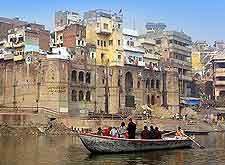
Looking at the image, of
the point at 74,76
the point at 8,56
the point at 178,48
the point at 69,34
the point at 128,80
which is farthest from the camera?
the point at 178,48

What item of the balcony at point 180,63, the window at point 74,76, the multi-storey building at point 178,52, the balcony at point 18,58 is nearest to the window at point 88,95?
the window at point 74,76

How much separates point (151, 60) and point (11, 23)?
87.5ft

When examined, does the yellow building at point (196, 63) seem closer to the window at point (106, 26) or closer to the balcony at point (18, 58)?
the window at point (106, 26)

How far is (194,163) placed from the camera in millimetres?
21969

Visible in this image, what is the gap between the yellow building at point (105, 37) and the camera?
226 feet

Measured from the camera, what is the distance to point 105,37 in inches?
2771

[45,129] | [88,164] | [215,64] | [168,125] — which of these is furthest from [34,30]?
[88,164]

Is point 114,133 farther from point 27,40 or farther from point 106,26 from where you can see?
point 106,26

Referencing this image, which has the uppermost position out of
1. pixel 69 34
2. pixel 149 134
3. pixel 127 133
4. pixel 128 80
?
pixel 69 34

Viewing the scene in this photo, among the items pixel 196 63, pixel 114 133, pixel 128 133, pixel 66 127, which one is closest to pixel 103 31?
pixel 66 127

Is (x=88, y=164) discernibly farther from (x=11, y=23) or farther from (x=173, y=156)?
(x=11, y=23)

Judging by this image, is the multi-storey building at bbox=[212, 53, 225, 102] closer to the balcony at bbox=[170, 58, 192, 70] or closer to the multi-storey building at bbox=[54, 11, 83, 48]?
the balcony at bbox=[170, 58, 192, 70]

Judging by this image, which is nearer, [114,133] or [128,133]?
[114,133]

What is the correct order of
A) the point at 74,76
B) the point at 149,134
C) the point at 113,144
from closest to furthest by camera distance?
the point at 113,144, the point at 149,134, the point at 74,76
